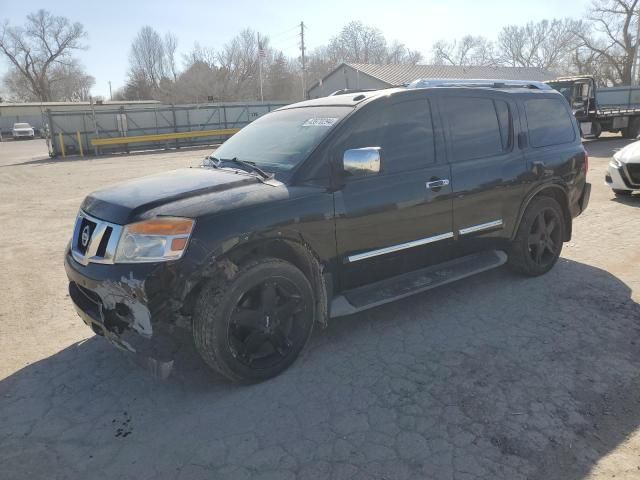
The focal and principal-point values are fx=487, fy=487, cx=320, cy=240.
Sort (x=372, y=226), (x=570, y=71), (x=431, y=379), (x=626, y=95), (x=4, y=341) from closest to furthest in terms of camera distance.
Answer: (x=431, y=379) → (x=372, y=226) → (x=4, y=341) → (x=626, y=95) → (x=570, y=71)

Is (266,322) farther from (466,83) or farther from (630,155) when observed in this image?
(630,155)

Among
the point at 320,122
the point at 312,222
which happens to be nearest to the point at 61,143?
the point at 320,122

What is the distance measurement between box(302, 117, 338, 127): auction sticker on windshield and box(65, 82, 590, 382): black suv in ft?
0.06

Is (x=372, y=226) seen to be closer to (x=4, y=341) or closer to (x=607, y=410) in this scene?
(x=607, y=410)

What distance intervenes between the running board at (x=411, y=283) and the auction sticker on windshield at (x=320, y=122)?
1.29 metres

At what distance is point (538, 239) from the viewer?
16.3 feet

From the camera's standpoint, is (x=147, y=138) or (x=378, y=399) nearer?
(x=378, y=399)

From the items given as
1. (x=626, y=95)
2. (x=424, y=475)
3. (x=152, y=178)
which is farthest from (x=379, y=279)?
(x=626, y=95)

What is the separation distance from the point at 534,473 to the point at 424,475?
0.54 m

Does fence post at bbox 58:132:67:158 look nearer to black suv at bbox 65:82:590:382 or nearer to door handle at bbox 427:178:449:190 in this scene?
black suv at bbox 65:82:590:382

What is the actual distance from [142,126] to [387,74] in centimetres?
2139

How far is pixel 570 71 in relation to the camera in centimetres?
6419

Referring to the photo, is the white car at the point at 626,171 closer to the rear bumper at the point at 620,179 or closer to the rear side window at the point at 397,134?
the rear bumper at the point at 620,179

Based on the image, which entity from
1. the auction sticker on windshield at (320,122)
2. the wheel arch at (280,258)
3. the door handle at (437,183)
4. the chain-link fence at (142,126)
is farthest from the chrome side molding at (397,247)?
the chain-link fence at (142,126)
